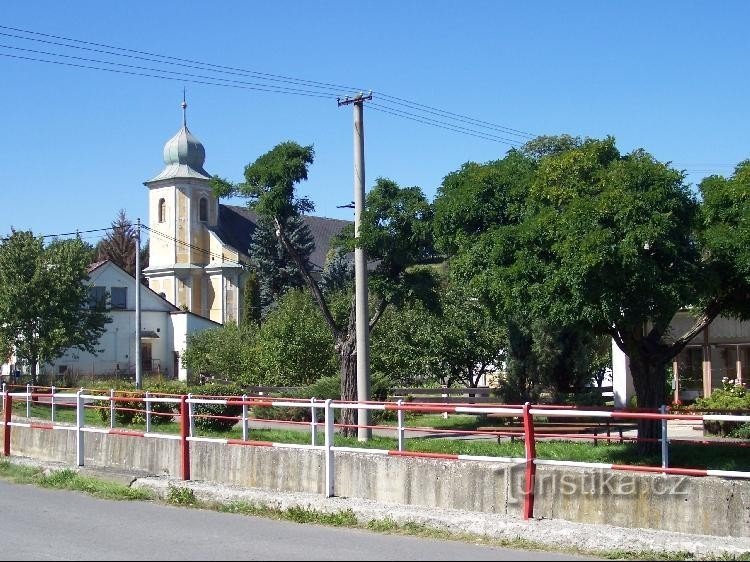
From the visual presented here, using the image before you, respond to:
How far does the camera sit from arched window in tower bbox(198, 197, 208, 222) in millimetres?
81062

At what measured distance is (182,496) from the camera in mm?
13562

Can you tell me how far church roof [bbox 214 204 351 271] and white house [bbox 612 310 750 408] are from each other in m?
46.7

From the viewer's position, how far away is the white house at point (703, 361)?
32531 millimetres

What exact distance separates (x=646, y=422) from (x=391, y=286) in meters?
8.02

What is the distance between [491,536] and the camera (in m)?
10.6

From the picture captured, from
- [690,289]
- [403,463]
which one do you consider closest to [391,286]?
[690,289]

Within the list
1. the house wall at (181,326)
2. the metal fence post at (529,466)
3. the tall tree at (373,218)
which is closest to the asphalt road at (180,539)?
the metal fence post at (529,466)

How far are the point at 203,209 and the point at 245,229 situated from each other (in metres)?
6.11

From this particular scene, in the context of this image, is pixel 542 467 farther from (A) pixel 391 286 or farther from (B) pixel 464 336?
(B) pixel 464 336

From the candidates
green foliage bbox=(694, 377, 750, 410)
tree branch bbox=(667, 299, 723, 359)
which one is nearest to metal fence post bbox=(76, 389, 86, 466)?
tree branch bbox=(667, 299, 723, 359)

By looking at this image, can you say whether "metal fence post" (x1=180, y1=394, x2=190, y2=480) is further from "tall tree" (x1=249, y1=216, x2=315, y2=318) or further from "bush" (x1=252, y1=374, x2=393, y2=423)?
"tall tree" (x1=249, y1=216, x2=315, y2=318)

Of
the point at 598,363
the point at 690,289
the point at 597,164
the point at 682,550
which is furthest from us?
the point at 598,363

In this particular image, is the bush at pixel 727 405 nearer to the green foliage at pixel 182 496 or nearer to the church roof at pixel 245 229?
the green foliage at pixel 182 496

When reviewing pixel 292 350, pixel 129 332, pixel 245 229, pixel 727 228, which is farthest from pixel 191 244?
pixel 727 228
